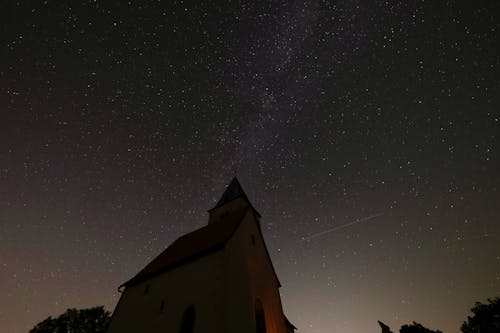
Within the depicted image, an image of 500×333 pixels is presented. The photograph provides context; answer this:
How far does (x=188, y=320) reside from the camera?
12.5 metres

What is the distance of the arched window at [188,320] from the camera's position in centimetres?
1225

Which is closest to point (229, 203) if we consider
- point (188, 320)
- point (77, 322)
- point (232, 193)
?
point (232, 193)

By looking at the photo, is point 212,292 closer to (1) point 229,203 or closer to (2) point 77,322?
(1) point 229,203

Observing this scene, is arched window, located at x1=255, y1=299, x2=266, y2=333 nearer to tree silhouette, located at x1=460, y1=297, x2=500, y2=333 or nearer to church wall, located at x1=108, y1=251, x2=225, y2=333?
church wall, located at x1=108, y1=251, x2=225, y2=333

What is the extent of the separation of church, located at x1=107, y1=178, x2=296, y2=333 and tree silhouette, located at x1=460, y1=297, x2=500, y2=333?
1116 inches

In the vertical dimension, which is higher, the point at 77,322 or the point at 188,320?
the point at 77,322

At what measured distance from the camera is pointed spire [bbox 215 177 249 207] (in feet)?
101

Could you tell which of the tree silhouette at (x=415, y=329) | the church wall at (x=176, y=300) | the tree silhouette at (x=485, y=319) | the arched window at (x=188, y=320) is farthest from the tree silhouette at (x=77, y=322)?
the tree silhouette at (x=485, y=319)

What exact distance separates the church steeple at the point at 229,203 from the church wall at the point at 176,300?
13.7 metres

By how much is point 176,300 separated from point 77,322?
28.8 meters

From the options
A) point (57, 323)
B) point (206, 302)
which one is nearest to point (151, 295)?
point (206, 302)

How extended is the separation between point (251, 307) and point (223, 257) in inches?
101

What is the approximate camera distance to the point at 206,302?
40.0 feet

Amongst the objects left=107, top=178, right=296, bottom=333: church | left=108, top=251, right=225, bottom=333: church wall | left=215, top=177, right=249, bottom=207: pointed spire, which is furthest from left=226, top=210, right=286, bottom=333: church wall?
left=215, top=177, right=249, bottom=207: pointed spire
